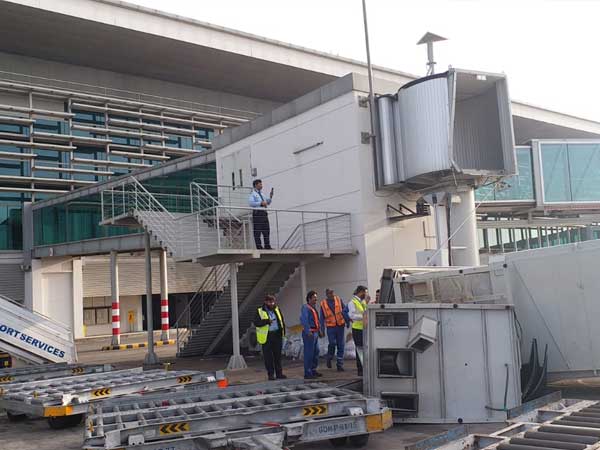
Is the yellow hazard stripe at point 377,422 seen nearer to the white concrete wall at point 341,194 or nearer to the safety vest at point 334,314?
the safety vest at point 334,314

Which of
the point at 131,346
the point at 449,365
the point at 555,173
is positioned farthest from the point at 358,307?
the point at 131,346

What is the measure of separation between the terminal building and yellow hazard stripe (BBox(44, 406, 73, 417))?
5.73 metres

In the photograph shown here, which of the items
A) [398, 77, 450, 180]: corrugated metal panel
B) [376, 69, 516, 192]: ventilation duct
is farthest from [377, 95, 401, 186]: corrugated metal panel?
[398, 77, 450, 180]: corrugated metal panel

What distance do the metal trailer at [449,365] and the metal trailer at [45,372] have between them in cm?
718

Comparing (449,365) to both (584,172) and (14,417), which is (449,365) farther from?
(584,172)

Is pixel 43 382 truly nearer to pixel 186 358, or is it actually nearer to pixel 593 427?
pixel 186 358

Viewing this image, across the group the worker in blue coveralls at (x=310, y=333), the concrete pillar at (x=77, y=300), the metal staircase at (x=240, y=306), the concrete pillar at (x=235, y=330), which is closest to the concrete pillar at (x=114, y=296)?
the concrete pillar at (x=77, y=300)


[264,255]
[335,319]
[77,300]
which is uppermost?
[264,255]

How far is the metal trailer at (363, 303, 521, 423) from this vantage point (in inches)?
337

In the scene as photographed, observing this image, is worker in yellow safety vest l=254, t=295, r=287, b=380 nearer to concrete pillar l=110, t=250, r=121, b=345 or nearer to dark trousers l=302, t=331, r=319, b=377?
dark trousers l=302, t=331, r=319, b=377

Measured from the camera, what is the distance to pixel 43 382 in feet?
38.6

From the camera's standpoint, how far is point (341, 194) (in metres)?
17.2

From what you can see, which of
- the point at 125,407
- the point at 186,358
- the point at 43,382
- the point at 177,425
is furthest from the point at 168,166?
the point at 177,425

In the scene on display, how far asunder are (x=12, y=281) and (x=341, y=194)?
2268 centimetres
